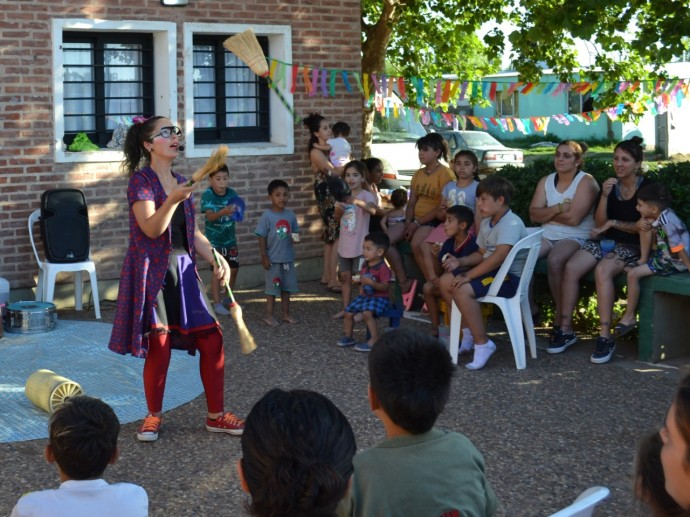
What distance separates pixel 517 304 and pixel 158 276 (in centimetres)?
289

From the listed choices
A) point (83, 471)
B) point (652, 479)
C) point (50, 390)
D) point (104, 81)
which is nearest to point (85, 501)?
point (83, 471)

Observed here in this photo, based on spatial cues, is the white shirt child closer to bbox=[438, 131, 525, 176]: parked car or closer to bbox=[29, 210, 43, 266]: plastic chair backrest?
bbox=[29, 210, 43, 266]: plastic chair backrest

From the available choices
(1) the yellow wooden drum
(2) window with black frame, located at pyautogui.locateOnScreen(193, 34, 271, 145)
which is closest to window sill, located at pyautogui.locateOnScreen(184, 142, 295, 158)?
(2) window with black frame, located at pyautogui.locateOnScreen(193, 34, 271, 145)

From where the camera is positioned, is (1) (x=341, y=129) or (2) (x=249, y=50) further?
(1) (x=341, y=129)

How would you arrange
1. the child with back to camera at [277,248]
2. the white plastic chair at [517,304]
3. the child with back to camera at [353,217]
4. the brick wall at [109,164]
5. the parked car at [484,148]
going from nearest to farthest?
the white plastic chair at [517,304]
the child with back to camera at [277,248]
the child with back to camera at [353,217]
the brick wall at [109,164]
the parked car at [484,148]

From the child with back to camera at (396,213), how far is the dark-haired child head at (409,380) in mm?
6385

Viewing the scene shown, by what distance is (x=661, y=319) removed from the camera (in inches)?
293

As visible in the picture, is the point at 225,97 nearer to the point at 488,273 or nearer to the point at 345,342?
the point at 345,342

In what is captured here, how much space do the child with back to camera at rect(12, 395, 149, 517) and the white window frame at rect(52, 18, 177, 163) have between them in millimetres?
6506

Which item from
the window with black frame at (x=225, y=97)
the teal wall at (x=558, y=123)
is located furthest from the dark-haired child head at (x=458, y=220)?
the teal wall at (x=558, y=123)

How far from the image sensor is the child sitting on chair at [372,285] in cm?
782

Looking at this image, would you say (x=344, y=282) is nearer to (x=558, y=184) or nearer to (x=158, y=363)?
(x=558, y=184)

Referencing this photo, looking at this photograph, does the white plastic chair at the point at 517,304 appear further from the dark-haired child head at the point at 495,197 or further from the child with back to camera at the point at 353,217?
the child with back to camera at the point at 353,217

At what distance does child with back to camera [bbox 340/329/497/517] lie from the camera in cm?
284
